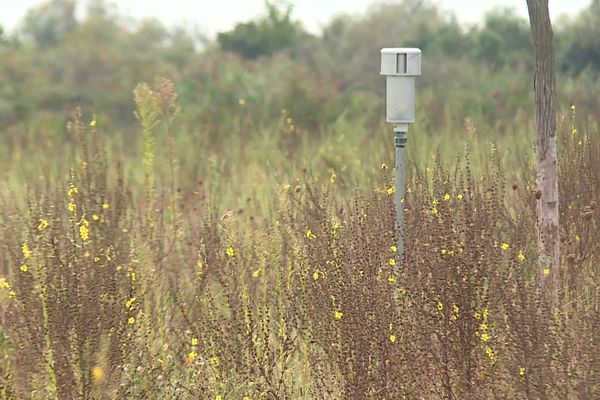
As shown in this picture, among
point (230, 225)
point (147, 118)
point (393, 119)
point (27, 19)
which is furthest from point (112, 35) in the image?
point (230, 225)

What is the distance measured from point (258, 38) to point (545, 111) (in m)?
14.9

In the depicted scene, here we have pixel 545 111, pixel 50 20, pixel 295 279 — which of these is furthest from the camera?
pixel 50 20

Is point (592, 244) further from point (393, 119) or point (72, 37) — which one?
point (72, 37)

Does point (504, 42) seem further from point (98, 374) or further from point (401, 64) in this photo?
point (98, 374)

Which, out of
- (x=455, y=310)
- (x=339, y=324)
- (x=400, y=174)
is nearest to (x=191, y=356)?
(x=339, y=324)

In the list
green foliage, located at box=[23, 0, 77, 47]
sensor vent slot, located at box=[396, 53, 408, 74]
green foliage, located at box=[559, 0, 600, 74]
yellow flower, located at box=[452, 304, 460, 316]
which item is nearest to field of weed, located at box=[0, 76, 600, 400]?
yellow flower, located at box=[452, 304, 460, 316]

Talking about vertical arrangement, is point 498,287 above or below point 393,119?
below

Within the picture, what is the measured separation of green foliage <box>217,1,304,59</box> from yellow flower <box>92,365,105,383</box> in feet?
52.3

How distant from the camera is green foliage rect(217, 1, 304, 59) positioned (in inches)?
805

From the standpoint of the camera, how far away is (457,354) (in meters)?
4.56

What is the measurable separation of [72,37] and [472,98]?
25.4 ft

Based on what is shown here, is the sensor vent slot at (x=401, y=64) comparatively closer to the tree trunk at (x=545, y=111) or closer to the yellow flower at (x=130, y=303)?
the tree trunk at (x=545, y=111)

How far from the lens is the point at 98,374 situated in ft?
15.0

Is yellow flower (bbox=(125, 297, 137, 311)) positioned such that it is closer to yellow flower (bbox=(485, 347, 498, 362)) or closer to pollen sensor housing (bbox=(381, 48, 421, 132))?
yellow flower (bbox=(485, 347, 498, 362))
